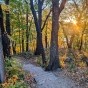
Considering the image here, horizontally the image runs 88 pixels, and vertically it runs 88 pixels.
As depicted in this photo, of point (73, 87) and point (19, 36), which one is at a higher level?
point (19, 36)

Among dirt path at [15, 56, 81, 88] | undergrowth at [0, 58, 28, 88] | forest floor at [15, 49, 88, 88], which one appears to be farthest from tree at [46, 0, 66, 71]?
undergrowth at [0, 58, 28, 88]

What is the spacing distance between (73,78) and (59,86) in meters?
1.30

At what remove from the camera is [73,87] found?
789cm

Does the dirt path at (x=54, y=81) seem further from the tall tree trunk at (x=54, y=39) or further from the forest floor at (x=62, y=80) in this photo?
the tall tree trunk at (x=54, y=39)

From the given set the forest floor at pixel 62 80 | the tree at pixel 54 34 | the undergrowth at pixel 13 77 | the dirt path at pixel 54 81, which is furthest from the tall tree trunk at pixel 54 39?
the undergrowth at pixel 13 77

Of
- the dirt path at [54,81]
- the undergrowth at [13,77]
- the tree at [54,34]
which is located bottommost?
the dirt path at [54,81]

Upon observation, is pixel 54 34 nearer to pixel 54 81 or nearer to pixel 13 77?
pixel 54 81

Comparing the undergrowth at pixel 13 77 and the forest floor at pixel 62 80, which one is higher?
the undergrowth at pixel 13 77

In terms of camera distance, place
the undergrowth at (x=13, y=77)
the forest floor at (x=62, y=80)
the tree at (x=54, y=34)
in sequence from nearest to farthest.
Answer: the undergrowth at (x=13, y=77)
the forest floor at (x=62, y=80)
the tree at (x=54, y=34)

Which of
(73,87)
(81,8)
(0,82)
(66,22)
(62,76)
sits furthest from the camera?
(66,22)

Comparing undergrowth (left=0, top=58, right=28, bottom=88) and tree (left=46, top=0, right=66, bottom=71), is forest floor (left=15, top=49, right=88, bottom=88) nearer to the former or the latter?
undergrowth (left=0, top=58, right=28, bottom=88)

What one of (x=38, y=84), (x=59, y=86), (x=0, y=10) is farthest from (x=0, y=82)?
(x=0, y=10)

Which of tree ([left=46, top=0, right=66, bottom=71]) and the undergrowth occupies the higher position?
tree ([left=46, top=0, right=66, bottom=71])

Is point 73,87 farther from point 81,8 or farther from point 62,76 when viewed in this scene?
point 81,8
